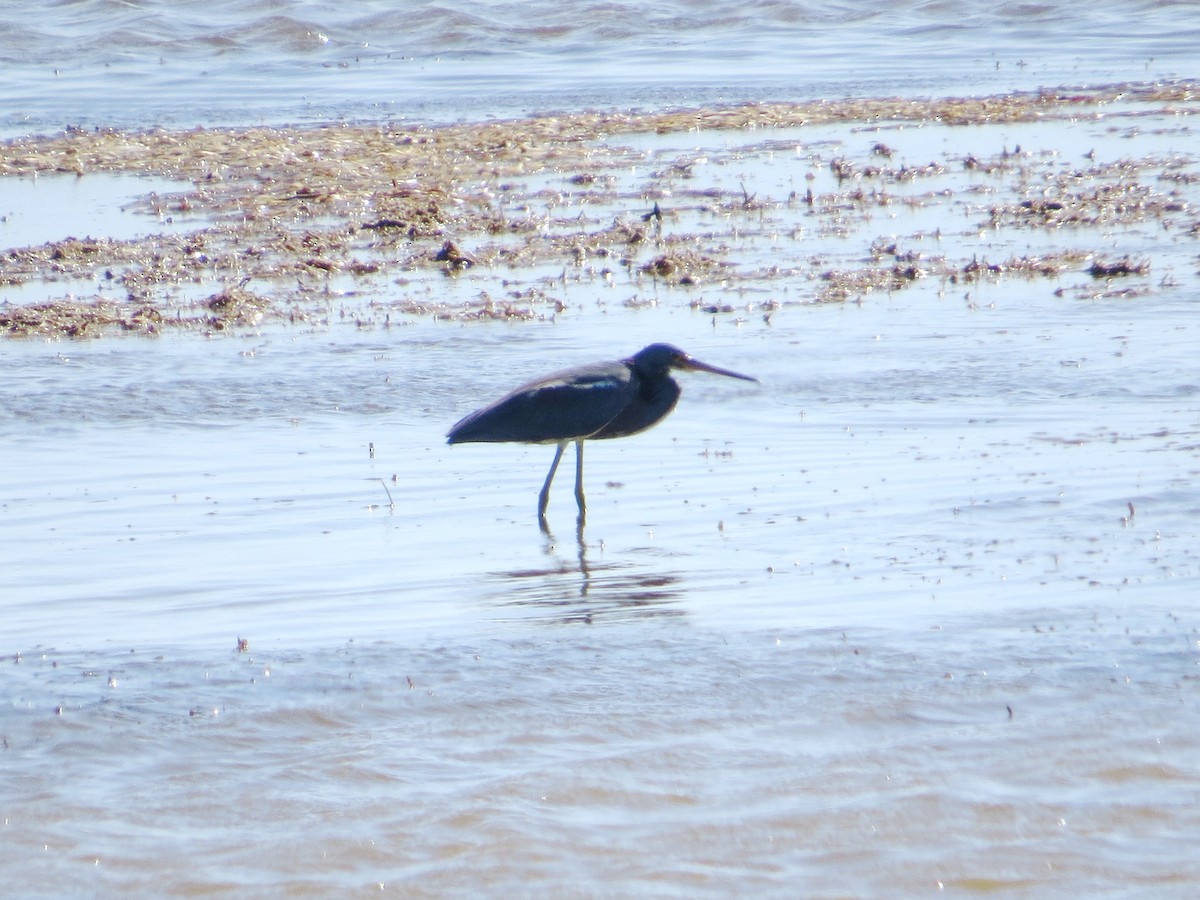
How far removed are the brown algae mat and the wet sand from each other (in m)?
0.07

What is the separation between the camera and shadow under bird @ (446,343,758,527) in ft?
25.3

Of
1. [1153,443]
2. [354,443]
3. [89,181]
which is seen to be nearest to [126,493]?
[354,443]

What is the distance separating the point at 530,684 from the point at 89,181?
12173mm

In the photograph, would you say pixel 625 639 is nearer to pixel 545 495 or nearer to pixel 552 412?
pixel 545 495

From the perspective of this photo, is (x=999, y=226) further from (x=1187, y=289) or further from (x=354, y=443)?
(x=354, y=443)

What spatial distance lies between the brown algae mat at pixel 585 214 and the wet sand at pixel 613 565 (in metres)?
0.07

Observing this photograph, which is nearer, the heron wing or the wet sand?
the wet sand

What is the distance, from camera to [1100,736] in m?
4.77

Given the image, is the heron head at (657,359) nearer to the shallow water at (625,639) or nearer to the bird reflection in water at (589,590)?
the shallow water at (625,639)

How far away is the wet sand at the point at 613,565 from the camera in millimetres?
4340

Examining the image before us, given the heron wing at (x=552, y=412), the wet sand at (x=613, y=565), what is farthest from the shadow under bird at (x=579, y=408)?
the wet sand at (x=613, y=565)

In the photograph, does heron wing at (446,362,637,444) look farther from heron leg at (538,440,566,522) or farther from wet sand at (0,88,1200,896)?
wet sand at (0,88,1200,896)

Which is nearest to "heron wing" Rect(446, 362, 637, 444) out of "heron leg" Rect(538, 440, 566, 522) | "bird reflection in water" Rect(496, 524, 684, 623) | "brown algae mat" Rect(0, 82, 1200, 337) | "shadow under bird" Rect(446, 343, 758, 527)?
"shadow under bird" Rect(446, 343, 758, 527)

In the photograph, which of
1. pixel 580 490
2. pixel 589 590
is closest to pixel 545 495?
pixel 580 490
